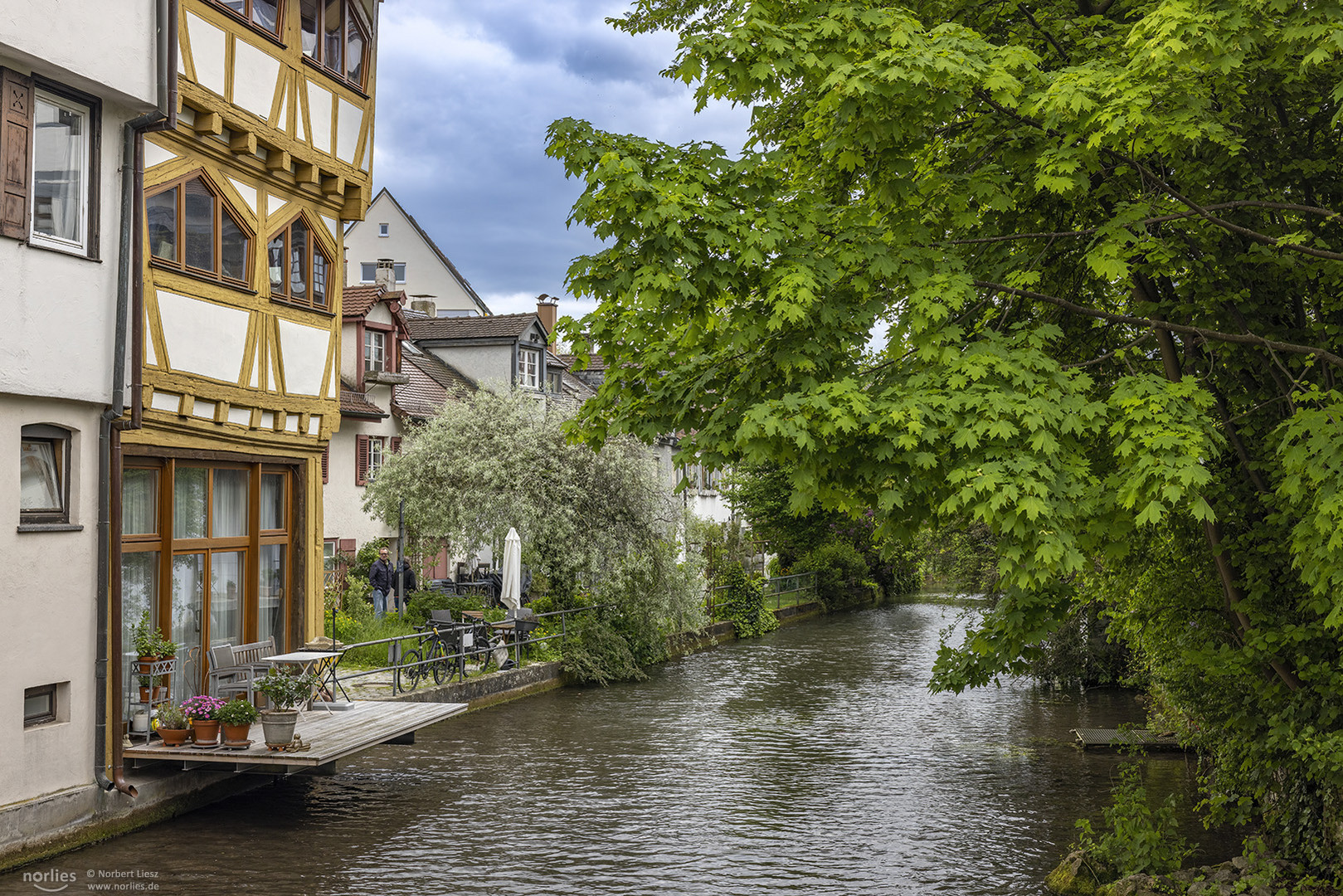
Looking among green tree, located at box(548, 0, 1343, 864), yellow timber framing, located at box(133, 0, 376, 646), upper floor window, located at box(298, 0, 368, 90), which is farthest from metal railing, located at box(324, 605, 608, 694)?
green tree, located at box(548, 0, 1343, 864)

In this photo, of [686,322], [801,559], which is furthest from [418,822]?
[801,559]

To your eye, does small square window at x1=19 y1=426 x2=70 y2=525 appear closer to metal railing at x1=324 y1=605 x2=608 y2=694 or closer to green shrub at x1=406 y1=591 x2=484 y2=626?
metal railing at x1=324 y1=605 x2=608 y2=694

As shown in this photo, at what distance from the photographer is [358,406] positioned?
33.7 meters

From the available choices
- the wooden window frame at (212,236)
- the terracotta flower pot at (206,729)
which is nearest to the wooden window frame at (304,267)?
the wooden window frame at (212,236)

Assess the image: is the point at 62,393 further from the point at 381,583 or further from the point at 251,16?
the point at 381,583

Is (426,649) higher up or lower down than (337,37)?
lower down

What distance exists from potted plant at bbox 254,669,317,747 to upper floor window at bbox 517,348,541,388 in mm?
29016

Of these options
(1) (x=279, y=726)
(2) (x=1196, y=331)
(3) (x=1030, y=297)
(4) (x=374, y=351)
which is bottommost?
(1) (x=279, y=726)

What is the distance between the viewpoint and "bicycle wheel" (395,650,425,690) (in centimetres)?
1964

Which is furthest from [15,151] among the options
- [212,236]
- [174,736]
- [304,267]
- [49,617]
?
[174,736]

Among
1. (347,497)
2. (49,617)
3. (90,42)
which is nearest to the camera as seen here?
(49,617)

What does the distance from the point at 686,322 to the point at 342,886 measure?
20.1ft

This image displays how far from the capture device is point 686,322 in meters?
10.0

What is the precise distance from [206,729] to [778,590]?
3207cm
